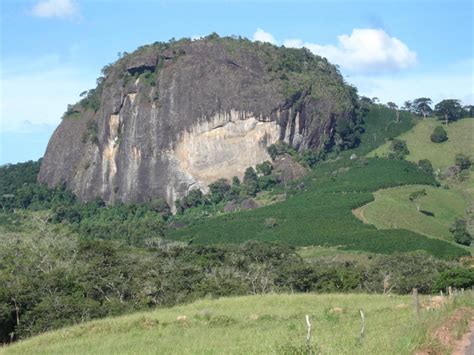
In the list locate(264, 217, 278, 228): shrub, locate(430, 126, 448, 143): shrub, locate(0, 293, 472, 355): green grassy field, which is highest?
locate(430, 126, 448, 143): shrub

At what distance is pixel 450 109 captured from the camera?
115125mm

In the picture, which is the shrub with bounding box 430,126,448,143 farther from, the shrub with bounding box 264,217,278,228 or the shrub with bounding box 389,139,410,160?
the shrub with bounding box 264,217,278,228

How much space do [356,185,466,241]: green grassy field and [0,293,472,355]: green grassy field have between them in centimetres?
4728

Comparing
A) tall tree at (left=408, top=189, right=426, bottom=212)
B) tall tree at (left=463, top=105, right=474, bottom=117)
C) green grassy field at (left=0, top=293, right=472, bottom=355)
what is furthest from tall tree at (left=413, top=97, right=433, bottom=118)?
green grassy field at (left=0, top=293, right=472, bottom=355)

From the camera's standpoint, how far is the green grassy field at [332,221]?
2788 inches

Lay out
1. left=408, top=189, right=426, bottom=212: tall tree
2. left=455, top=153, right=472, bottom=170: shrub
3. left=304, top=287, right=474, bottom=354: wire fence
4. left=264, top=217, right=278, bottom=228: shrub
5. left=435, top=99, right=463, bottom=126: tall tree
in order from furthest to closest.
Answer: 1. left=435, top=99, right=463, bottom=126: tall tree
2. left=455, top=153, right=472, bottom=170: shrub
3. left=408, top=189, right=426, bottom=212: tall tree
4. left=264, top=217, right=278, bottom=228: shrub
5. left=304, top=287, right=474, bottom=354: wire fence

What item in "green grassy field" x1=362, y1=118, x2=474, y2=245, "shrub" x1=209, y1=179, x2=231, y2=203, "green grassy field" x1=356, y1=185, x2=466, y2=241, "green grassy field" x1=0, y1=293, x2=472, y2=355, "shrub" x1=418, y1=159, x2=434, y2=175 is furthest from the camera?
"shrub" x1=209, y1=179, x2=231, y2=203

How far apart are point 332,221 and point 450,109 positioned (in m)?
43.0

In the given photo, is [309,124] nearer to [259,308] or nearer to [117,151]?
[117,151]

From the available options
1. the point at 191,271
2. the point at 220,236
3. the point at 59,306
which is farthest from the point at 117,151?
the point at 59,306

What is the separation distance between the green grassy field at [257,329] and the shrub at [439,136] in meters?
80.1

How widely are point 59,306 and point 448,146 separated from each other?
80.4 meters

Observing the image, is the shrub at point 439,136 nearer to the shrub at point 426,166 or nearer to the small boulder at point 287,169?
the shrub at point 426,166

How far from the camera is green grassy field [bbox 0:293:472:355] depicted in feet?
57.1
